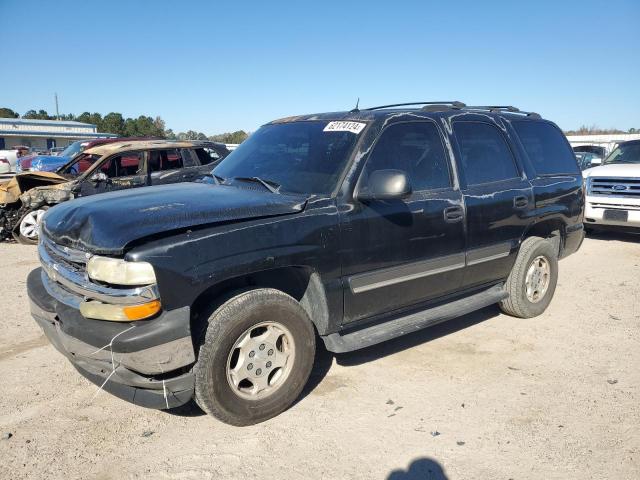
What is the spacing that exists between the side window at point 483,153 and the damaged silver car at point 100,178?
577 cm

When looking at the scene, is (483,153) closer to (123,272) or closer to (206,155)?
(123,272)

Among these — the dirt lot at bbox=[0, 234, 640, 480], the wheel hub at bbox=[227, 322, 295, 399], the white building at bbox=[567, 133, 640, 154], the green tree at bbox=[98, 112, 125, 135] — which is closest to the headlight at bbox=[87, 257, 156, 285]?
the wheel hub at bbox=[227, 322, 295, 399]

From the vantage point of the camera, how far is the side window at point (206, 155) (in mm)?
9906

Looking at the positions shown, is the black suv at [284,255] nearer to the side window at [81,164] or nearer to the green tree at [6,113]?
the side window at [81,164]

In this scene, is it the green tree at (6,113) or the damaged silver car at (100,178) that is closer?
the damaged silver car at (100,178)

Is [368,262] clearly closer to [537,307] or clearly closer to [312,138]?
[312,138]

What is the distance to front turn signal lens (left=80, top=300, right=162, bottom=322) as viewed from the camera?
2668 millimetres

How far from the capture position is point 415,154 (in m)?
4.03

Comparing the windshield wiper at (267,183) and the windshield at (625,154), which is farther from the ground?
the windshield wiper at (267,183)

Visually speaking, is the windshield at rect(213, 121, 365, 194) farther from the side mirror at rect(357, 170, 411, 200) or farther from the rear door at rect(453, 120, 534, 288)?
the rear door at rect(453, 120, 534, 288)

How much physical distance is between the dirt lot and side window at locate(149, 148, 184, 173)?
5078mm

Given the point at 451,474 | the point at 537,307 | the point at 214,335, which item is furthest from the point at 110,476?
the point at 537,307

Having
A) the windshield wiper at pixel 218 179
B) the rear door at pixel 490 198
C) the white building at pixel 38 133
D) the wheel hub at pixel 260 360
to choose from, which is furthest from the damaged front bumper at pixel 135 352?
the white building at pixel 38 133

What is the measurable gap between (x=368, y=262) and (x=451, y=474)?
4.66ft
